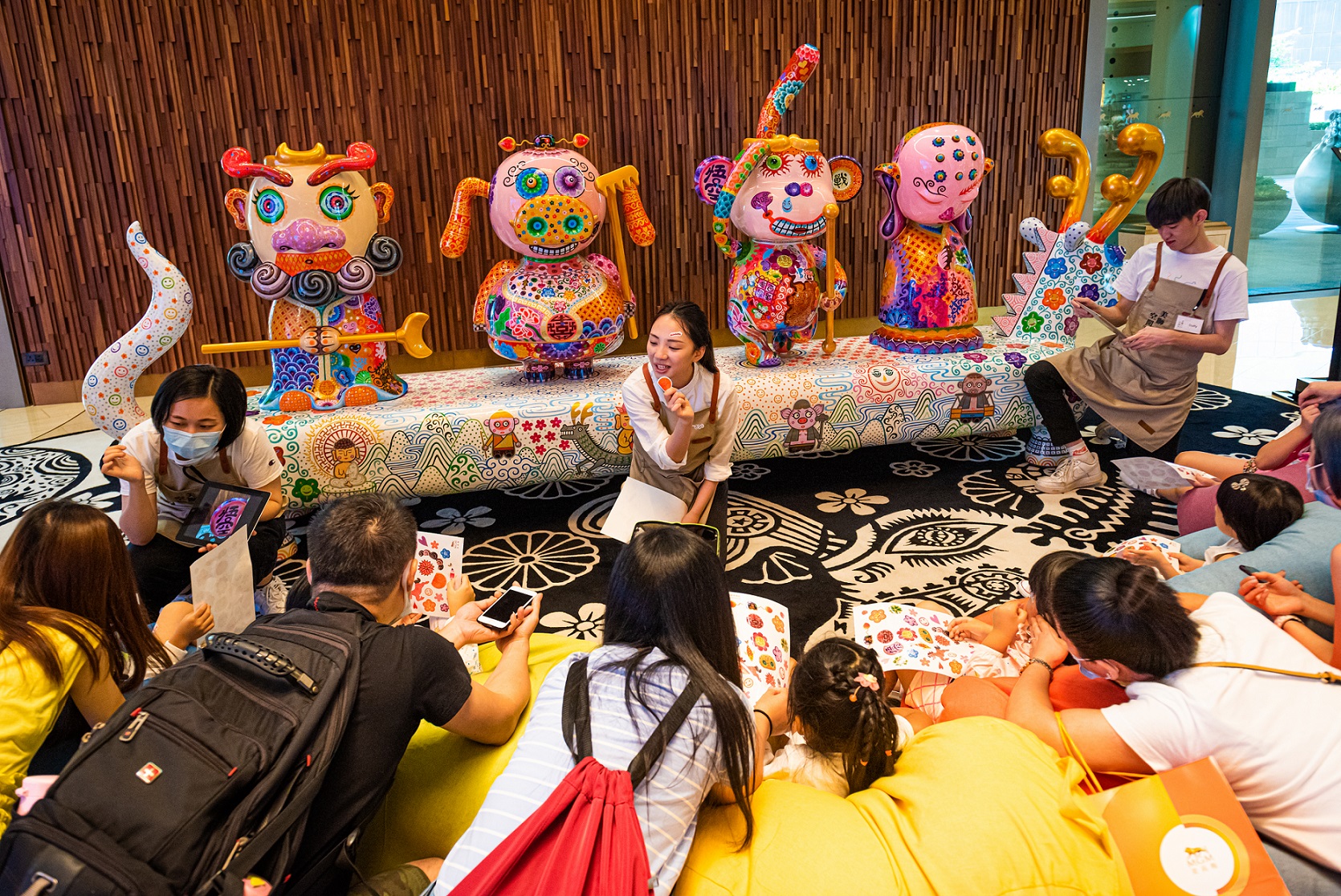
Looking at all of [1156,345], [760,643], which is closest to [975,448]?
[1156,345]

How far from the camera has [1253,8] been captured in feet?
23.8

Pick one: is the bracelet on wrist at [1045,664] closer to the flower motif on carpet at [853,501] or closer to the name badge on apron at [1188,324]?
the flower motif on carpet at [853,501]

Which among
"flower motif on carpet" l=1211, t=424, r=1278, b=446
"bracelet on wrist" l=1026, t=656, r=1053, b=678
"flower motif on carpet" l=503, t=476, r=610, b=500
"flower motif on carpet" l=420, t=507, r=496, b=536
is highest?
"bracelet on wrist" l=1026, t=656, r=1053, b=678

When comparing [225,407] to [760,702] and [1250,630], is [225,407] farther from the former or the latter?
[1250,630]

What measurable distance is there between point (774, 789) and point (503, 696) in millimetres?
508

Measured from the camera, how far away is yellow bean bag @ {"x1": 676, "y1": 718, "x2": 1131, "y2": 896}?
1.34 m

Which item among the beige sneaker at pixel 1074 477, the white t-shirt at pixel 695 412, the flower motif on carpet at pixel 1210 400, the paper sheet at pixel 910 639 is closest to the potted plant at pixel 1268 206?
the flower motif on carpet at pixel 1210 400

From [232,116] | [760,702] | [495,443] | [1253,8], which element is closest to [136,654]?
[760,702]

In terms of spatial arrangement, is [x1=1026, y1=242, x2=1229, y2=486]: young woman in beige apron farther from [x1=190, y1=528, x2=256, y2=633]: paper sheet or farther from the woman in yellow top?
the woman in yellow top

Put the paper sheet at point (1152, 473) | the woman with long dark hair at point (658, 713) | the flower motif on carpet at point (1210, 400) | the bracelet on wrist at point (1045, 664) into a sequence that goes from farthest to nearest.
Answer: the flower motif on carpet at point (1210, 400) → the paper sheet at point (1152, 473) → the bracelet on wrist at point (1045, 664) → the woman with long dark hair at point (658, 713)

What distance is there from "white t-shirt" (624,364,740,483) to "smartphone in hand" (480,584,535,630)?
2.05 feet

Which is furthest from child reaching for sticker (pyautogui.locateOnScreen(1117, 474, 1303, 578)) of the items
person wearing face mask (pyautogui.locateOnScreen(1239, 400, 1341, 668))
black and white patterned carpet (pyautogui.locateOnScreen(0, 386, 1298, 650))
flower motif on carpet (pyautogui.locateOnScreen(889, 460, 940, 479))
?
flower motif on carpet (pyautogui.locateOnScreen(889, 460, 940, 479))

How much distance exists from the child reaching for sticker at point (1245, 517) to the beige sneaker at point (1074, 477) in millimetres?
1315

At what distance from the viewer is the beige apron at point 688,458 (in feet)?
9.61
